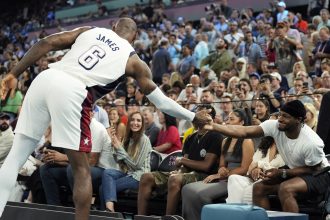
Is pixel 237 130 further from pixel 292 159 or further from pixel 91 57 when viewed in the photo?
pixel 91 57

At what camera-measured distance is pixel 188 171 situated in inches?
298

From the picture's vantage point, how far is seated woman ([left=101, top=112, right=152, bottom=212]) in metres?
7.93

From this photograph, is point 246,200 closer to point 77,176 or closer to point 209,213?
point 209,213

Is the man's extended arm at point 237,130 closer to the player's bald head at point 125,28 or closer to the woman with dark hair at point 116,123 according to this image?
the player's bald head at point 125,28

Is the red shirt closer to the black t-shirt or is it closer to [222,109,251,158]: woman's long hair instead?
the black t-shirt

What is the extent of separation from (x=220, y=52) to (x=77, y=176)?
8.57 m

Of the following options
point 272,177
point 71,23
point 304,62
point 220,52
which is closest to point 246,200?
point 272,177

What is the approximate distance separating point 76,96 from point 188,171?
7.85ft

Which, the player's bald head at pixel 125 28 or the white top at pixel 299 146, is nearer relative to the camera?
the player's bald head at pixel 125 28

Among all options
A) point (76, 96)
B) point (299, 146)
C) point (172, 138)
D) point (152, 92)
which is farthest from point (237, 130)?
point (172, 138)

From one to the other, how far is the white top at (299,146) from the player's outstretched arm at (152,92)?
128 cm

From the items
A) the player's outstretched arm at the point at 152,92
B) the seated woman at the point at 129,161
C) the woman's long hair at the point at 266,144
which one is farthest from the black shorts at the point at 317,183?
the seated woman at the point at 129,161

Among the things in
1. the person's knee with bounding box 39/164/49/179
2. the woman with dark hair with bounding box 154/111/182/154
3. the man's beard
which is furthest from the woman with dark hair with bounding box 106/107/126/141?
the man's beard

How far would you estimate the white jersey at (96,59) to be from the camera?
5.59 meters
